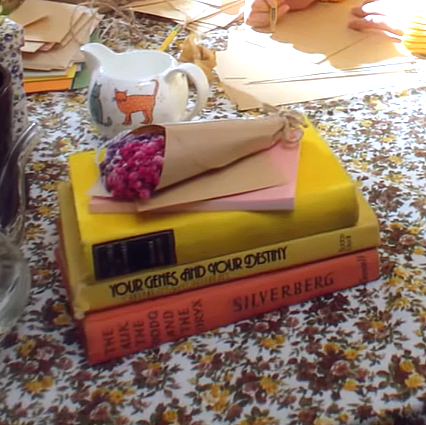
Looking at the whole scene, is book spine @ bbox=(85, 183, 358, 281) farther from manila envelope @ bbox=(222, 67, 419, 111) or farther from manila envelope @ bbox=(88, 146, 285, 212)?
manila envelope @ bbox=(222, 67, 419, 111)

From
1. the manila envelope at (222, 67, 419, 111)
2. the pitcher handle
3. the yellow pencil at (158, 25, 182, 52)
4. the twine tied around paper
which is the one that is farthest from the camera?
the yellow pencil at (158, 25, 182, 52)

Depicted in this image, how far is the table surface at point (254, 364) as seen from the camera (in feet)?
1.63

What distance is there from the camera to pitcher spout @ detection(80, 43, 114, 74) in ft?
2.47

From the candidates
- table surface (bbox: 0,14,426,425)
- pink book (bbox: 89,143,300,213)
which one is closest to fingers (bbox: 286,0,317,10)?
table surface (bbox: 0,14,426,425)

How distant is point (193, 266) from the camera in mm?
531

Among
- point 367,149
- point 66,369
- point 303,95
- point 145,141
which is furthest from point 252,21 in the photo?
point 66,369

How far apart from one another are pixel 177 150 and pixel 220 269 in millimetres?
94

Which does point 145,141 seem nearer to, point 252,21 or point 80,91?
point 80,91

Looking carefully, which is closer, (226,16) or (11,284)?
(11,284)

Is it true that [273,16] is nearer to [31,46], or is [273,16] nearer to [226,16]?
[226,16]

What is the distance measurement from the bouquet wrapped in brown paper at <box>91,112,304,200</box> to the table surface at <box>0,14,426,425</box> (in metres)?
0.12

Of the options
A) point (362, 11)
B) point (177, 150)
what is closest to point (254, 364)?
point (177, 150)

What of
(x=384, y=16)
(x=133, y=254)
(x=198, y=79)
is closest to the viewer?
(x=133, y=254)

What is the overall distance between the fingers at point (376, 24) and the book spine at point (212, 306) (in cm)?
52
